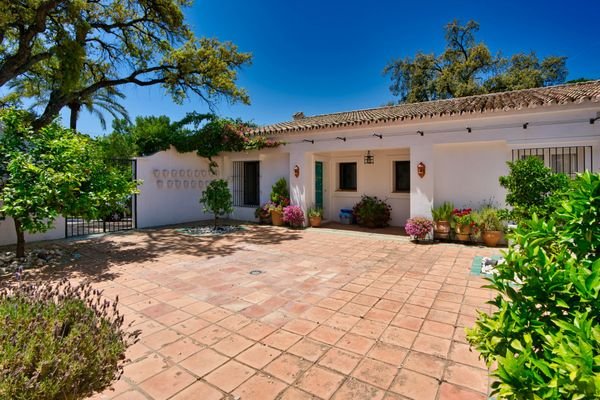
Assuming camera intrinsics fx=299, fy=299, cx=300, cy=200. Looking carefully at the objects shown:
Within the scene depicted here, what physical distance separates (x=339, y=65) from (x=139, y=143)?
11413mm

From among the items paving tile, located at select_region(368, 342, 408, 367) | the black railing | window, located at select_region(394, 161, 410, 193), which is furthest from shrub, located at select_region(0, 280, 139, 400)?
window, located at select_region(394, 161, 410, 193)

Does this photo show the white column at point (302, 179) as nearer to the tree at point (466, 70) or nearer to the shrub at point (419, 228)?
the shrub at point (419, 228)

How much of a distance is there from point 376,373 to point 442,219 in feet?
24.9

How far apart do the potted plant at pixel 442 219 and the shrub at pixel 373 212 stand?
2.56m

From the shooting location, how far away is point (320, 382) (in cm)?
289

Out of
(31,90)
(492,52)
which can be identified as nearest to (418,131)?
(31,90)

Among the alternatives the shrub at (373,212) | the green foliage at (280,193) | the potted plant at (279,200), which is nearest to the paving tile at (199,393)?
the shrub at (373,212)

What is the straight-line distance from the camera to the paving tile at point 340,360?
311 centimetres

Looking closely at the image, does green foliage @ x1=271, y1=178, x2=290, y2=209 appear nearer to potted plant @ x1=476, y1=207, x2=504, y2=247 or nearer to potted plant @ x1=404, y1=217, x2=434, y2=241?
potted plant @ x1=404, y1=217, x2=434, y2=241

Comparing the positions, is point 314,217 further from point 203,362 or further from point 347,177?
point 203,362

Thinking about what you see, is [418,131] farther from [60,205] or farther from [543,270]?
[60,205]

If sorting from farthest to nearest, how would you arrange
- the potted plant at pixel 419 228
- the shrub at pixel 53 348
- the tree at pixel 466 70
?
the tree at pixel 466 70 → the potted plant at pixel 419 228 → the shrub at pixel 53 348

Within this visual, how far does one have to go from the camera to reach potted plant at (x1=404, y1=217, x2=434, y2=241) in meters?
9.35

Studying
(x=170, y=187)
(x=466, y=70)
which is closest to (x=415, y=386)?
(x=170, y=187)
